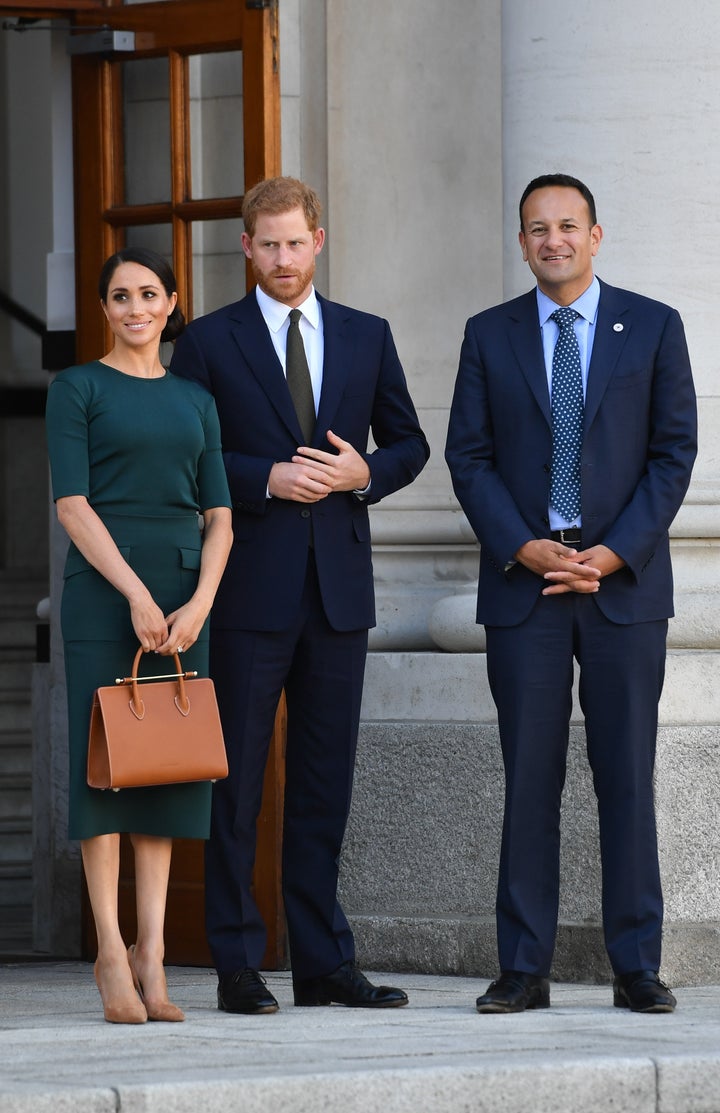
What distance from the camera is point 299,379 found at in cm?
538

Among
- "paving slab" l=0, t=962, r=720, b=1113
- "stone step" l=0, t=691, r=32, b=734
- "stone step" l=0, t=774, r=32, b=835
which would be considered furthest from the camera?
"stone step" l=0, t=691, r=32, b=734

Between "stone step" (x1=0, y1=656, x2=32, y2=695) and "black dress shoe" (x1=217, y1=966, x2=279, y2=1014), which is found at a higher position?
"black dress shoe" (x1=217, y1=966, x2=279, y2=1014)

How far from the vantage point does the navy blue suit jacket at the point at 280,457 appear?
529 cm

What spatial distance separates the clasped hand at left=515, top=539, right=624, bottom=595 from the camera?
5.12 metres

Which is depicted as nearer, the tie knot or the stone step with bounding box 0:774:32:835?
the tie knot

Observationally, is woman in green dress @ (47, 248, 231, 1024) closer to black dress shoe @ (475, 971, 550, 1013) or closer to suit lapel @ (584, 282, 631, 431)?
black dress shoe @ (475, 971, 550, 1013)

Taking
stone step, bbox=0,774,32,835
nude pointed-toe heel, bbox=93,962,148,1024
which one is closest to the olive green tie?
nude pointed-toe heel, bbox=93,962,148,1024

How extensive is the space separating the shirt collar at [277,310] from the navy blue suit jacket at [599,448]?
40cm

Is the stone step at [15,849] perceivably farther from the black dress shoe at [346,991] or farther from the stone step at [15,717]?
the black dress shoe at [346,991]

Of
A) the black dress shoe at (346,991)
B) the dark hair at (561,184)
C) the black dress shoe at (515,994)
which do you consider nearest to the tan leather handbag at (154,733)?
the black dress shoe at (346,991)

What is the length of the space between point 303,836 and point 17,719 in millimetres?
5365

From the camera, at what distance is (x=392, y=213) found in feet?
22.6

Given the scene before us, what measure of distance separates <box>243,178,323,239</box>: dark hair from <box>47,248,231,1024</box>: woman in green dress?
0.30m

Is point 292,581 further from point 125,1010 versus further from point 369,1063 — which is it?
point 369,1063
